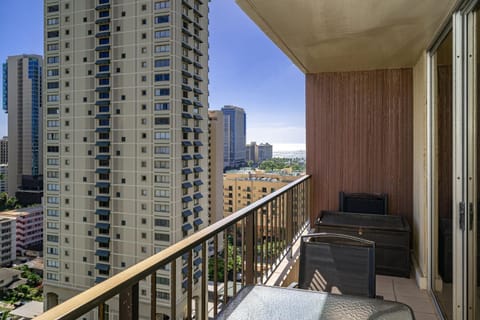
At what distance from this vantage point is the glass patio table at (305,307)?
39.7 inches

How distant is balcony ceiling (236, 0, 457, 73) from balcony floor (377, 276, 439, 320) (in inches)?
85.4

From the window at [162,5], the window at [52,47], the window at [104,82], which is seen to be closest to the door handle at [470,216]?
the window at [162,5]

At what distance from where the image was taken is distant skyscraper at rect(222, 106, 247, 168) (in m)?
7.97

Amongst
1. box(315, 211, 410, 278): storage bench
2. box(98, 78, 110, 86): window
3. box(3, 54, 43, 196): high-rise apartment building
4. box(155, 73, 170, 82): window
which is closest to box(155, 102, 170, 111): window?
box(155, 73, 170, 82): window

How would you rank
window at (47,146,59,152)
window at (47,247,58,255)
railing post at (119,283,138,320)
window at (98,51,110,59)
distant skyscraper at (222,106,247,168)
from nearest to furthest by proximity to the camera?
railing post at (119,283,138,320) < window at (47,146,59,152) < window at (98,51,110,59) < window at (47,247,58,255) < distant skyscraper at (222,106,247,168)

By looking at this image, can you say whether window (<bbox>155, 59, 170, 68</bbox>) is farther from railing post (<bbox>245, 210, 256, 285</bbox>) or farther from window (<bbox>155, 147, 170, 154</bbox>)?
railing post (<bbox>245, 210, 256, 285</bbox>)

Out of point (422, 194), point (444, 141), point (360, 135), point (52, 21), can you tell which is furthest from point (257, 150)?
point (444, 141)

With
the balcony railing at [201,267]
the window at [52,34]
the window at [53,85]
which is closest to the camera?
the balcony railing at [201,267]

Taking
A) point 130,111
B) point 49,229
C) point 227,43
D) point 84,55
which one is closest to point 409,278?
point 130,111

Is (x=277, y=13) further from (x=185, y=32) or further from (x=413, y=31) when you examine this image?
(x=185, y=32)

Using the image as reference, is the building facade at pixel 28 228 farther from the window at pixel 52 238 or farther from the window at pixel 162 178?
the window at pixel 162 178

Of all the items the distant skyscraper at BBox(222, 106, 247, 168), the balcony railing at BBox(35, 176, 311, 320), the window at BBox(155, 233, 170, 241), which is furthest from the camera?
the distant skyscraper at BBox(222, 106, 247, 168)

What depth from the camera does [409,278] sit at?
3.00 metres

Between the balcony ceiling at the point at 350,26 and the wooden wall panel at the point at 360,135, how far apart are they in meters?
0.48
